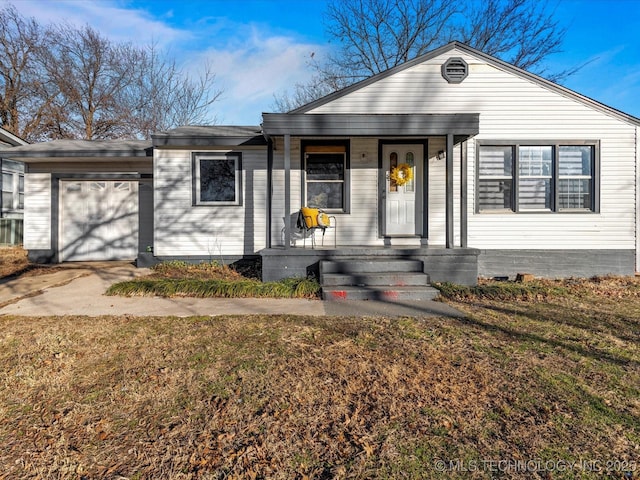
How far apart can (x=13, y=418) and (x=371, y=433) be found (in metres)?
2.38

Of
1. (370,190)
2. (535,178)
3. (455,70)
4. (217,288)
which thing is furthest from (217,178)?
(535,178)

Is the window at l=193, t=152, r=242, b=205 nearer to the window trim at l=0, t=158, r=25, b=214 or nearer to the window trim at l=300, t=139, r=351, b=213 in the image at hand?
the window trim at l=300, t=139, r=351, b=213

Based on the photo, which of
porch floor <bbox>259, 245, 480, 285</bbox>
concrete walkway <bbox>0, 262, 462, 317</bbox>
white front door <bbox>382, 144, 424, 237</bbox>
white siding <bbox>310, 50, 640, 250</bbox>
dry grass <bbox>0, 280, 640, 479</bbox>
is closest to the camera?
dry grass <bbox>0, 280, 640, 479</bbox>

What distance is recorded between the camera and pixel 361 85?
801 cm

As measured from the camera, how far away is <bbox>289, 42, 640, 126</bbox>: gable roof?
7.85 m

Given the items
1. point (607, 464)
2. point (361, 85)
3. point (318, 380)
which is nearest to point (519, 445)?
point (607, 464)

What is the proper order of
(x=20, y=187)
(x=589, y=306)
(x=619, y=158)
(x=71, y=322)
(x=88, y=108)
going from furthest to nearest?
(x=88, y=108)
(x=20, y=187)
(x=619, y=158)
(x=589, y=306)
(x=71, y=322)

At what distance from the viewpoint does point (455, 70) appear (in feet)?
26.3

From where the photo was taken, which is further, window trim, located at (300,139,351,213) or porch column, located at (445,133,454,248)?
window trim, located at (300,139,351,213)

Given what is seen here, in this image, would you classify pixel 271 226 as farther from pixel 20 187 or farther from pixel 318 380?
pixel 20 187

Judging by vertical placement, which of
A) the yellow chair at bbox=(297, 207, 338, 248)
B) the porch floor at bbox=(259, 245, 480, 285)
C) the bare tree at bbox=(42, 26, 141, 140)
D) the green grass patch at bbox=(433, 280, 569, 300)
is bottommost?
the green grass patch at bbox=(433, 280, 569, 300)

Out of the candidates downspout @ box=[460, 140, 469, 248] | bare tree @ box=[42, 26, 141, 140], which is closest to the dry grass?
downspout @ box=[460, 140, 469, 248]

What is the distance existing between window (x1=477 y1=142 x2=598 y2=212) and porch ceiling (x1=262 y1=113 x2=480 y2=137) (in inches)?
58.3

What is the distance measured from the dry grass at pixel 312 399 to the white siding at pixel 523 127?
159 inches
